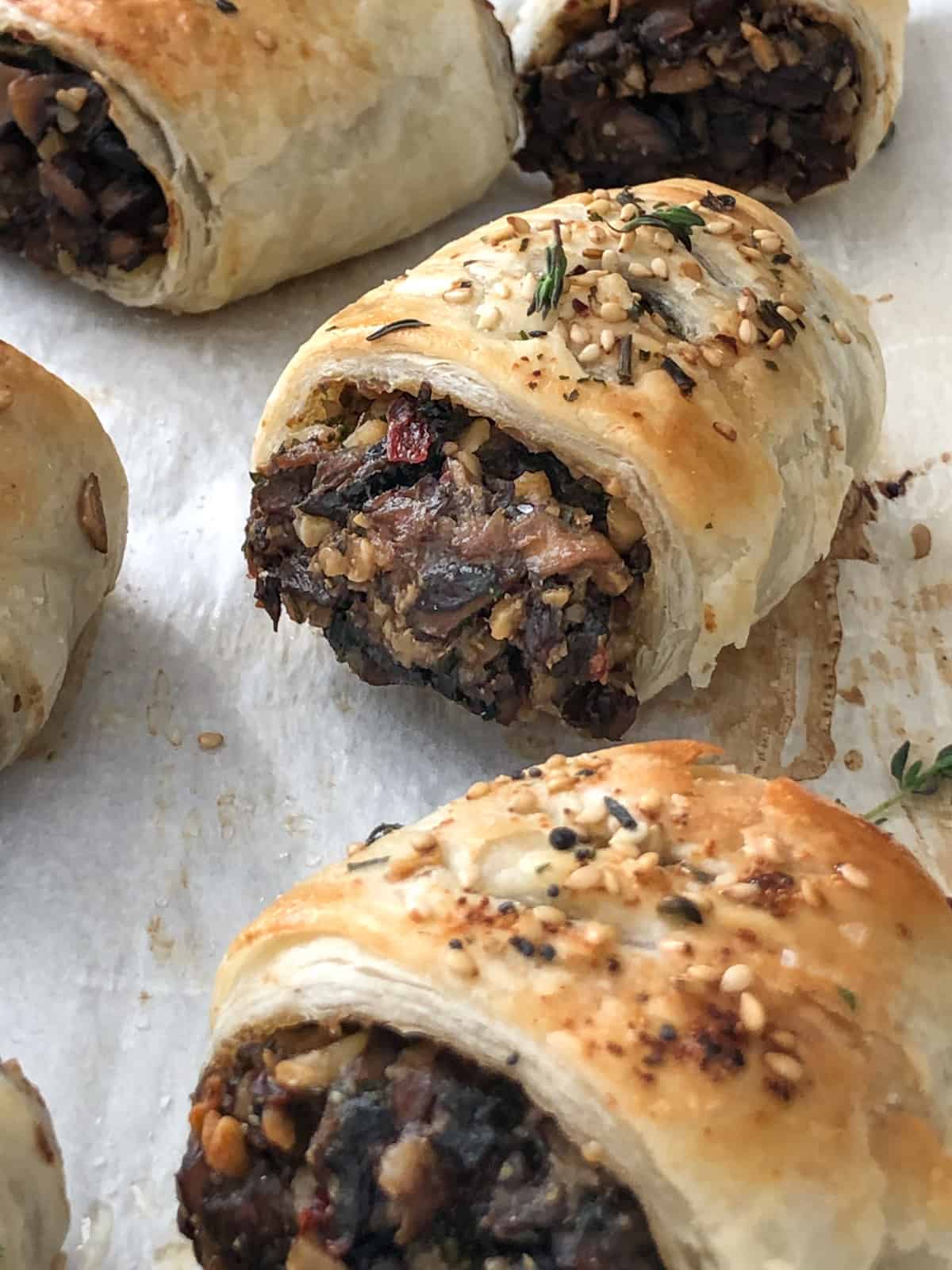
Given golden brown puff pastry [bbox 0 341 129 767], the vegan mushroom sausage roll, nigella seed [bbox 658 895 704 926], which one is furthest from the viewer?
the vegan mushroom sausage roll

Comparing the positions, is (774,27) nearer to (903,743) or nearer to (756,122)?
(756,122)

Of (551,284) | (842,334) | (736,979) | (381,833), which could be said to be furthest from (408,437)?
(736,979)

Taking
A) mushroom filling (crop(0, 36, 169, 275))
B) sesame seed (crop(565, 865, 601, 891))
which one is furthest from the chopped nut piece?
sesame seed (crop(565, 865, 601, 891))

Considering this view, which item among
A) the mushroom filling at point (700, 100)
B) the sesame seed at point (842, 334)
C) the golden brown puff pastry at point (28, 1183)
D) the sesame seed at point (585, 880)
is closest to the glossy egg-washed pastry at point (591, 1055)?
the sesame seed at point (585, 880)

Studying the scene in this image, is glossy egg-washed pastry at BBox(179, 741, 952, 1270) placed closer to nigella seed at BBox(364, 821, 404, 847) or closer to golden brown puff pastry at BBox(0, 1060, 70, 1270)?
nigella seed at BBox(364, 821, 404, 847)

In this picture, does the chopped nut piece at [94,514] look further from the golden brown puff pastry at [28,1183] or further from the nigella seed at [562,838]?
the nigella seed at [562,838]

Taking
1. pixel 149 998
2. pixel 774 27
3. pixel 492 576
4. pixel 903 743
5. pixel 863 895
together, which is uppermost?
pixel 774 27

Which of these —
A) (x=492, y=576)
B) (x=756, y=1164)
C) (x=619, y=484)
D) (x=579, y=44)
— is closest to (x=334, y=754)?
(x=492, y=576)
